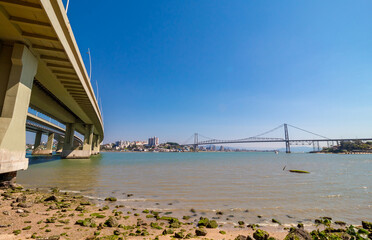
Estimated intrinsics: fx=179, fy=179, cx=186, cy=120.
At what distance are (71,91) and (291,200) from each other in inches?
1070

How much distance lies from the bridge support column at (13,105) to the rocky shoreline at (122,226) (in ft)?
10.5

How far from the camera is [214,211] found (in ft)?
27.8

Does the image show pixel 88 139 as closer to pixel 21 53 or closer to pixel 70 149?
pixel 70 149

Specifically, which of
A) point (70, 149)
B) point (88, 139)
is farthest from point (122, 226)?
point (88, 139)

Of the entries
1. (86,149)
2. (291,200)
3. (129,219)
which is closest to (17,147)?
(129,219)

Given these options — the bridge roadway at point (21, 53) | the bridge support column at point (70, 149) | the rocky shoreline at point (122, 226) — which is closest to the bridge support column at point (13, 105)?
the bridge roadway at point (21, 53)

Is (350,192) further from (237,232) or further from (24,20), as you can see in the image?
(24,20)

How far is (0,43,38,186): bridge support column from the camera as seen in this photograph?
404 inches

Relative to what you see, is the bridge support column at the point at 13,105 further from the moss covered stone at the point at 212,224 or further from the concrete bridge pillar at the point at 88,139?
the concrete bridge pillar at the point at 88,139

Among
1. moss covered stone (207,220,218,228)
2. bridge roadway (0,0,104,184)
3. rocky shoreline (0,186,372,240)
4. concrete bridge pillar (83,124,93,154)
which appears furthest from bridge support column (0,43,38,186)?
concrete bridge pillar (83,124,93,154)

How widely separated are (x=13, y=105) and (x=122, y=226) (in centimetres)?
1037

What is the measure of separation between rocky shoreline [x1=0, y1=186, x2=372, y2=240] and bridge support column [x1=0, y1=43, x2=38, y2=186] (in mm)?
3207

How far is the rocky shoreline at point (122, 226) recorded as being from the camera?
17.5 feet

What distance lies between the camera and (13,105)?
1074cm
